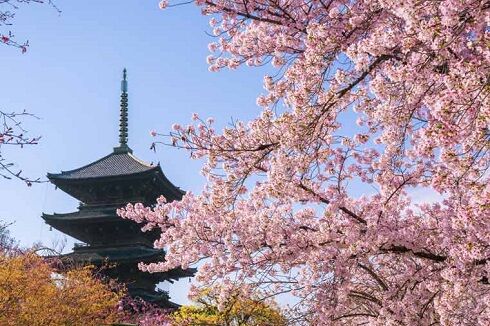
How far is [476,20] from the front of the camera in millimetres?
4781

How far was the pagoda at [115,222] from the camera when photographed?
28375mm

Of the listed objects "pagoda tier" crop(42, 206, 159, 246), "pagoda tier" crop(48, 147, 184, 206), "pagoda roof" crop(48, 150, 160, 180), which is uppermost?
"pagoda roof" crop(48, 150, 160, 180)

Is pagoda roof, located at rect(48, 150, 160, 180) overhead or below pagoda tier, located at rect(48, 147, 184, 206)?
overhead

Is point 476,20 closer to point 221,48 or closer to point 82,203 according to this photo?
point 221,48

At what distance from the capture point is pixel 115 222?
29.0m

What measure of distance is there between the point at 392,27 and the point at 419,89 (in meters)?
0.77

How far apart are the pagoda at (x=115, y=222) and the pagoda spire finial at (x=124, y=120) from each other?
5.64 ft

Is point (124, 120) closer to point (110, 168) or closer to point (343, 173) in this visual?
point (110, 168)

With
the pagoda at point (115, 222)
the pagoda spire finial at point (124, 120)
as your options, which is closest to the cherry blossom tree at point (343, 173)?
the pagoda at point (115, 222)

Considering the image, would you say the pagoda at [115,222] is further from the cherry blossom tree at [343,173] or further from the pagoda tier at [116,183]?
the cherry blossom tree at [343,173]

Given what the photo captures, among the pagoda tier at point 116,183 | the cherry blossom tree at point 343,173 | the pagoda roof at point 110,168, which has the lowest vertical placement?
the cherry blossom tree at point 343,173

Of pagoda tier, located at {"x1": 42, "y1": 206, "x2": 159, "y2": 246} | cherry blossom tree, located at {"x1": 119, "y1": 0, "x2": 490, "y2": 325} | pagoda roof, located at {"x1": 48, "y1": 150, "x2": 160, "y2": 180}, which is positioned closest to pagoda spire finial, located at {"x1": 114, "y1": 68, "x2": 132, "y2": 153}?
pagoda roof, located at {"x1": 48, "y1": 150, "x2": 160, "y2": 180}

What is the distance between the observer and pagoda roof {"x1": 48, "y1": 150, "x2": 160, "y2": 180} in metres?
29.9

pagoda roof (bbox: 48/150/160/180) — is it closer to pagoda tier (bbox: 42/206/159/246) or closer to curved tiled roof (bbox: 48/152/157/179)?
curved tiled roof (bbox: 48/152/157/179)
